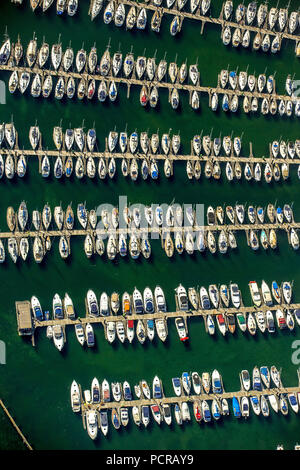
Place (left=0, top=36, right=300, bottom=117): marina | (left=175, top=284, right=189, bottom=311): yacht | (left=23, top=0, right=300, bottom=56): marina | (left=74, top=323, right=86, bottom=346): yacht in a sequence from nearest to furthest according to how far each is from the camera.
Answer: (left=74, top=323, right=86, bottom=346): yacht < (left=175, top=284, right=189, bottom=311): yacht < (left=0, top=36, right=300, bottom=117): marina < (left=23, top=0, right=300, bottom=56): marina

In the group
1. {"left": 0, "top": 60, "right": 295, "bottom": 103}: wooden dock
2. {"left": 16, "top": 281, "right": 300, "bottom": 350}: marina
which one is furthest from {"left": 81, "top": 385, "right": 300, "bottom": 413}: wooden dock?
{"left": 0, "top": 60, "right": 295, "bottom": 103}: wooden dock

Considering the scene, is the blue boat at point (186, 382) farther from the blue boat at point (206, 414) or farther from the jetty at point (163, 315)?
the jetty at point (163, 315)

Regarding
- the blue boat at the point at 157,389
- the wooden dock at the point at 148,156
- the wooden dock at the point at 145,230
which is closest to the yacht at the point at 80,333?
the blue boat at the point at 157,389

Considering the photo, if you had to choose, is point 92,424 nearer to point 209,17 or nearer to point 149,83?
point 149,83

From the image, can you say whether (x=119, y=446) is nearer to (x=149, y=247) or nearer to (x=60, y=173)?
(x=149, y=247)

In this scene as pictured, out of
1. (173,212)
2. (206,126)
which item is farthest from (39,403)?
(206,126)

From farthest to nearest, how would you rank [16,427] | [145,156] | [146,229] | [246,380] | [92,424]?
1. [145,156]
2. [146,229]
3. [246,380]
4. [92,424]
5. [16,427]

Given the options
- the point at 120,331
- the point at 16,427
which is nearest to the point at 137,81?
the point at 120,331

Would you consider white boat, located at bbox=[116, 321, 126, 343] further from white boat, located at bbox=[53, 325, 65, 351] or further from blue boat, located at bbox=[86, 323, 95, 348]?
white boat, located at bbox=[53, 325, 65, 351]
